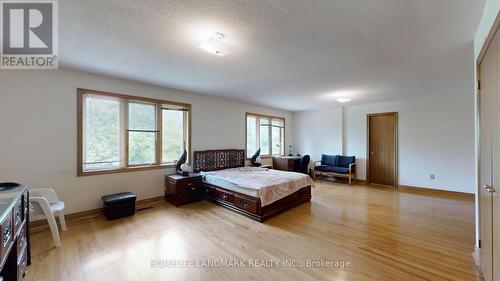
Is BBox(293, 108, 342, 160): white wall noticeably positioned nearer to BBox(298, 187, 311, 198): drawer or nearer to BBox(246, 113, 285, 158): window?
BBox(246, 113, 285, 158): window

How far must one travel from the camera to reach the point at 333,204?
4.04 metres

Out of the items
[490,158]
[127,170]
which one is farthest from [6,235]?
[490,158]

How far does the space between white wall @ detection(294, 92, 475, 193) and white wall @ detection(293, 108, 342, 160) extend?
723mm

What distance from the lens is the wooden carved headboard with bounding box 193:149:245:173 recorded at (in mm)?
4742

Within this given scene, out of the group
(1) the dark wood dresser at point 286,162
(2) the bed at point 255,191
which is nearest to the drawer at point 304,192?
(2) the bed at point 255,191

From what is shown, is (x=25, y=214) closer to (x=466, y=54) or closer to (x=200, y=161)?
(x=200, y=161)

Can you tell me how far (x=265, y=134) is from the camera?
680 cm

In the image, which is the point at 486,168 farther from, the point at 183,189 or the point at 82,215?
the point at 82,215

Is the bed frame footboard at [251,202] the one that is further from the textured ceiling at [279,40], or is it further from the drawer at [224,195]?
the textured ceiling at [279,40]

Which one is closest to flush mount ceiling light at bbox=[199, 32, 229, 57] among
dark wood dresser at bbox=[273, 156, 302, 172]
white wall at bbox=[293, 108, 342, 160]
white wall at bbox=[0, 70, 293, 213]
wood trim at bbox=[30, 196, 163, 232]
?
white wall at bbox=[0, 70, 293, 213]

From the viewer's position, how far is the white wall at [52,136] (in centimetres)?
276

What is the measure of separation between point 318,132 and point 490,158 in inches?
219

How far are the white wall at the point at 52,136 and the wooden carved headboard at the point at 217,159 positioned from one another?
41.4 inches

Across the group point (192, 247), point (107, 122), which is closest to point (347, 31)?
point (192, 247)
